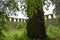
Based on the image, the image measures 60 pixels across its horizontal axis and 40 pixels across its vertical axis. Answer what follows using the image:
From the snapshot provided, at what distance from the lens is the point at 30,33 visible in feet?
32.9

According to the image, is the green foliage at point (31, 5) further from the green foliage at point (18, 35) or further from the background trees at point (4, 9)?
the green foliage at point (18, 35)

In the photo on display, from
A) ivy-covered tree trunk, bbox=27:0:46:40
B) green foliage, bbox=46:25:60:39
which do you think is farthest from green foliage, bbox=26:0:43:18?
green foliage, bbox=46:25:60:39

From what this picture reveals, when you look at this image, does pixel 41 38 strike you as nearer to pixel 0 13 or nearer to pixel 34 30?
pixel 34 30

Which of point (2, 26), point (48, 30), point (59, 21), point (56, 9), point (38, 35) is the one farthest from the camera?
point (56, 9)


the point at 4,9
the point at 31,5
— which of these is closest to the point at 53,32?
the point at 31,5

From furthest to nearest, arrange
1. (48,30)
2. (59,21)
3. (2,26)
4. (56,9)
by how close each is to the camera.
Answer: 1. (56,9)
2. (59,21)
3. (48,30)
4. (2,26)

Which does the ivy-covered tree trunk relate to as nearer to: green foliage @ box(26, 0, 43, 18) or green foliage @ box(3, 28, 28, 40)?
green foliage @ box(3, 28, 28, 40)

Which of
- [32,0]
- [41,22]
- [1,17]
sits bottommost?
[41,22]

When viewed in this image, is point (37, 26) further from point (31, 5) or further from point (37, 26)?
point (31, 5)

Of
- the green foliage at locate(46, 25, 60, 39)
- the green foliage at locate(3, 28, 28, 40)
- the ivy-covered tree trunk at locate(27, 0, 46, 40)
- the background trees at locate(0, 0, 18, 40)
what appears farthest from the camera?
the green foliage at locate(46, 25, 60, 39)

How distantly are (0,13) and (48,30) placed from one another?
4.69 m

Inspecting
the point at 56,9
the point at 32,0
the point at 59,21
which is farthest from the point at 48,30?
the point at 56,9

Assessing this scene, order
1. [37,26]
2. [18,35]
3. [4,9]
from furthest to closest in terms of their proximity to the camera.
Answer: [18,35] → [37,26] → [4,9]

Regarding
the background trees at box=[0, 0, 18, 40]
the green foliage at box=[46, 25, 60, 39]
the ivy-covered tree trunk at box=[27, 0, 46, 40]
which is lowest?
the green foliage at box=[46, 25, 60, 39]
